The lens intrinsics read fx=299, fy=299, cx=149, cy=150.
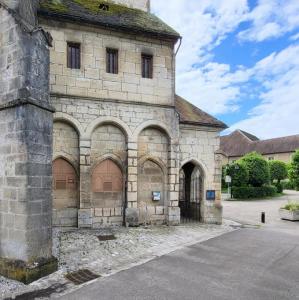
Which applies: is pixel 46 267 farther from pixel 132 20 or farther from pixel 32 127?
pixel 132 20

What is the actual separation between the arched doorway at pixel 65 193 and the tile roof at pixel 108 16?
16.8 ft

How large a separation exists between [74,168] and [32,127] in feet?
16.8

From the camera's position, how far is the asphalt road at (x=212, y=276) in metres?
5.42

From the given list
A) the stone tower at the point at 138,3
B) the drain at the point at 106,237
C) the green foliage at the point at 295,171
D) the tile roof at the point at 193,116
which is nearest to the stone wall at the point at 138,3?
the stone tower at the point at 138,3

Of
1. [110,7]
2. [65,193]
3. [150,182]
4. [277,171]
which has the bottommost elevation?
[65,193]

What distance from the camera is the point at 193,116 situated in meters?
13.0

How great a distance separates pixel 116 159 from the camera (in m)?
11.3

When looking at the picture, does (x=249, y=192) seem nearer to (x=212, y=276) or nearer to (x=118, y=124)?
(x=118, y=124)

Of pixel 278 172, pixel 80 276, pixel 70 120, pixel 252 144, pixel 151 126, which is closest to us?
pixel 80 276

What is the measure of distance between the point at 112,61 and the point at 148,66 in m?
1.47

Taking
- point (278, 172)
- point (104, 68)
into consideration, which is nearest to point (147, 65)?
point (104, 68)

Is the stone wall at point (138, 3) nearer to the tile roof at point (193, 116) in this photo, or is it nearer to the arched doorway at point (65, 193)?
the tile roof at point (193, 116)

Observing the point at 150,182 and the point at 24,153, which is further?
the point at 150,182

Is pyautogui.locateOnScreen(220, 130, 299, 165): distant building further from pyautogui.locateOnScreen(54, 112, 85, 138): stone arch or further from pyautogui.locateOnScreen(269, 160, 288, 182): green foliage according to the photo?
pyautogui.locateOnScreen(54, 112, 85, 138): stone arch
